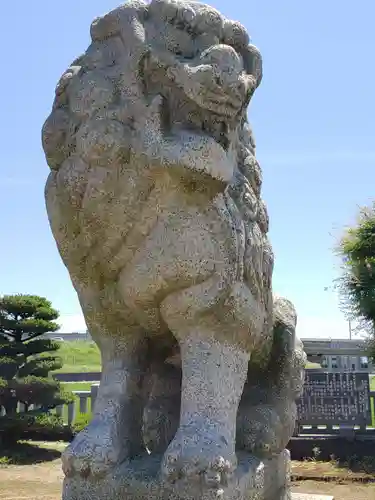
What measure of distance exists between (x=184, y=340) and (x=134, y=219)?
40 cm

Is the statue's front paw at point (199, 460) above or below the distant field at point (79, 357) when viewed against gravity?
below

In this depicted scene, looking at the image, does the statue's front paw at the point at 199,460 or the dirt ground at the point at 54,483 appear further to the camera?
the dirt ground at the point at 54,483

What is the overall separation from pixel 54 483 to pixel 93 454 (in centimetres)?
407

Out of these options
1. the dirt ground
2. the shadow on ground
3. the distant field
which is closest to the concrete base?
the dirt ground

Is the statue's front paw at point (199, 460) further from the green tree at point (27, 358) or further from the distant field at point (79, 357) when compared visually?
the distant field at point (79, 357)

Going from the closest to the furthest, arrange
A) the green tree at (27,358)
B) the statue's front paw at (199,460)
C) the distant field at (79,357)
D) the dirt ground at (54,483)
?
1. the statue's front paw at (199,460)
2. the dirt ground at (54,483)
3. the green tree at (27,358)
4. the distant field at (79,357)

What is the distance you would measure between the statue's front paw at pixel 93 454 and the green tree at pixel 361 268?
5.58m

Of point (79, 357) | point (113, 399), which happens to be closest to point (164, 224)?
point (113, 399)

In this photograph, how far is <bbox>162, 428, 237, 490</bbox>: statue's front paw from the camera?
157cm

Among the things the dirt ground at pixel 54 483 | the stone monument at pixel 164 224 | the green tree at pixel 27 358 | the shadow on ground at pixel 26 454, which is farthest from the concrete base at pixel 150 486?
the green tree at pixel 27 358

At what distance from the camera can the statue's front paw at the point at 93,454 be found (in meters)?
1.67

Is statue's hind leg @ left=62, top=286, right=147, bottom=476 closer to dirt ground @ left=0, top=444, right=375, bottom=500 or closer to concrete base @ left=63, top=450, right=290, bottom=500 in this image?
concrete base @ left=63, top=450, right=290, bottom=500

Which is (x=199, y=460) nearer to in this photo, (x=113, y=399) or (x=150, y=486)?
(x=150, y=486)

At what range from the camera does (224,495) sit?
62.9 inches
